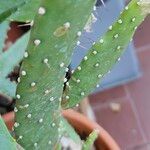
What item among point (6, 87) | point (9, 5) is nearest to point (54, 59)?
point (9, 5)

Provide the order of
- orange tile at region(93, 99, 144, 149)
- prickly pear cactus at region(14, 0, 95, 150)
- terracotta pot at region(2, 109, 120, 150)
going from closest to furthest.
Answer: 1. prickly pear cactus at region(14, 0, 95, 150)
2. terracotta pot at region(2, 109, 120, 150)
3. orange tile at region(93, 99, 144, 149)

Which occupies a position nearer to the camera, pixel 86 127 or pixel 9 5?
pixel 9 5

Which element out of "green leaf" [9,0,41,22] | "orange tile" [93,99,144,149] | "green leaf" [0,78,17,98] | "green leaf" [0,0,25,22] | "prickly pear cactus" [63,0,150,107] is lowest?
"orange tile" [93,99,144,149]

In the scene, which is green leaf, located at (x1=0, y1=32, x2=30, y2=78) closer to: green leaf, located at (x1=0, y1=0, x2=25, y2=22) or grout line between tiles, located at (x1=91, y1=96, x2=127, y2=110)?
green leaf, located at (x1=0, y1=0, x2=25, y2=22)

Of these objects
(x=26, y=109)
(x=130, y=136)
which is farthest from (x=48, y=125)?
(x=130, y=136)

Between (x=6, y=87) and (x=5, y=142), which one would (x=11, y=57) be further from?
→ (x=5, y=142)

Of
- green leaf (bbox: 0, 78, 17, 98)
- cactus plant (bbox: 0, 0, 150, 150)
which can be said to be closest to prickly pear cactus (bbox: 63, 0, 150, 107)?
cactus plant (bbox: 0, 0, 150, 150)
